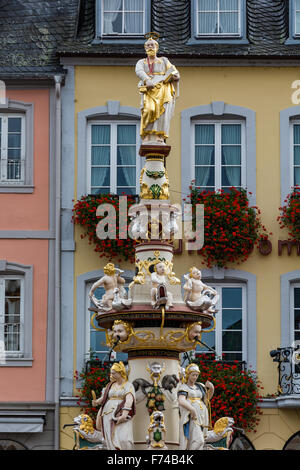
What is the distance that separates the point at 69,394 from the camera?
1145 inches

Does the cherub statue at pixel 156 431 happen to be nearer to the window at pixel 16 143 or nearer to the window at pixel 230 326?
the window at pixel 230 326

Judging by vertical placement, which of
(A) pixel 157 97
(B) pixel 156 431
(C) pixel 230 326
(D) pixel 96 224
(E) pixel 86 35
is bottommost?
(B) pixel 156 431

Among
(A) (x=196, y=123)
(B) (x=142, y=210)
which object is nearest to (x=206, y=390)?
(B) (x=142, y=210)

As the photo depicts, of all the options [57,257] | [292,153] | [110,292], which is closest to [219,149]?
[292,153]

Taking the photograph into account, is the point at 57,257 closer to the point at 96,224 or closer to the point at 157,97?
the point at 96,224

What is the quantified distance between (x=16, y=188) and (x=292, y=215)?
561cm

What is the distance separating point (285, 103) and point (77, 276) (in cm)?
560

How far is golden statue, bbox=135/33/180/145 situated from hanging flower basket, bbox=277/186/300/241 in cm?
910

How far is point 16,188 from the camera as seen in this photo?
3006 centimetres

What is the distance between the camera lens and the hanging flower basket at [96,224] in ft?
96.3

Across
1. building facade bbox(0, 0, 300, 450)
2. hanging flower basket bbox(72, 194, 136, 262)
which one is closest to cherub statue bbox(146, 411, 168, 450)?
building facade bbox(0, 0, 300, 450)

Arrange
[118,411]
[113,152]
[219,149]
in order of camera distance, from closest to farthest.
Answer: [118,411] < [113,152] < [219,149]

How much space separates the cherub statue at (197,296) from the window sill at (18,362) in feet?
31.1
